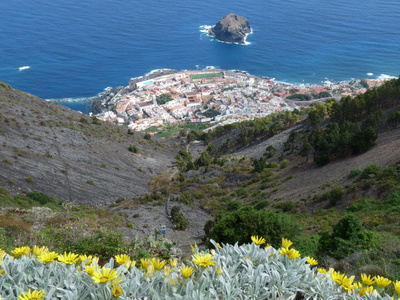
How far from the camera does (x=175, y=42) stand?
Answer: 301ft

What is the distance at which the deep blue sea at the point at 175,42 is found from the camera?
75.1 meters

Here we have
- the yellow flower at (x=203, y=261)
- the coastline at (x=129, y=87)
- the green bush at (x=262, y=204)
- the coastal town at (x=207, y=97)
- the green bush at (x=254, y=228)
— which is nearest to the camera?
the yellow flower at (x=203, y=261)

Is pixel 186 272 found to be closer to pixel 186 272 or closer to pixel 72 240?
pixel 186 272

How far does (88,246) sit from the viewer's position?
6.69 m

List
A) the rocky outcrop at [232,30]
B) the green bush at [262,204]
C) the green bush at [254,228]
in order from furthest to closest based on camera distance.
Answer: the rocky outcrop at [232,30] < the green bush at [262,204] < the green bush at [254,228]

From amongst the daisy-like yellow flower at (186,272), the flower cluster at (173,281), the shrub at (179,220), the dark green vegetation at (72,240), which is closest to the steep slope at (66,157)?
the shrub at (179,220)

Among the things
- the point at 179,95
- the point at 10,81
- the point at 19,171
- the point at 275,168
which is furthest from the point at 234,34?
the point at 19,171

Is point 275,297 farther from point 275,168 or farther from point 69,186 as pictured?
point 275,168

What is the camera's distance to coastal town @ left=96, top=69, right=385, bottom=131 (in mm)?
65875

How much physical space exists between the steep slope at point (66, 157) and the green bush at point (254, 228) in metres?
12.4

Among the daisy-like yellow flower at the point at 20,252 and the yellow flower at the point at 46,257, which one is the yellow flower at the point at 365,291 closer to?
the yellow flower at the point at 46,257

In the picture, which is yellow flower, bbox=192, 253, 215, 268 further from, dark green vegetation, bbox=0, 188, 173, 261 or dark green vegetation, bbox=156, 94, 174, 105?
dark green vegetation, bbox=156, 94, 174, 105

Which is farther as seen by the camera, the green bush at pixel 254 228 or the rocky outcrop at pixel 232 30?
the rocky outcrop at pixel 232 30

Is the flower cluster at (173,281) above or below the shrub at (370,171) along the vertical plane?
above
